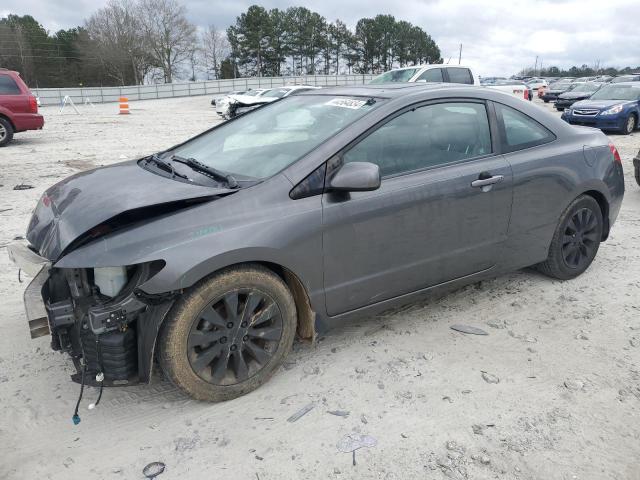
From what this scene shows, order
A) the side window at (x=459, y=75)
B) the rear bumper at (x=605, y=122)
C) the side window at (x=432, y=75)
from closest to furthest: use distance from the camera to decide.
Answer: the side window at (x=432, y=75)
the side window at (x=459, y=75)
the rear bumper at (x=605, y=122)

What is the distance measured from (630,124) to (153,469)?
1748cm

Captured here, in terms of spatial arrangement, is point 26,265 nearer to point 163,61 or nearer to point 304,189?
point 304,189

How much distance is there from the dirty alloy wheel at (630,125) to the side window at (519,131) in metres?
14.1

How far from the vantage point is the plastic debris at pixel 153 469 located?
94.0 inches

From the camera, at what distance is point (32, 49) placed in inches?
2388

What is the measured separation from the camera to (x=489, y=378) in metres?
3.10

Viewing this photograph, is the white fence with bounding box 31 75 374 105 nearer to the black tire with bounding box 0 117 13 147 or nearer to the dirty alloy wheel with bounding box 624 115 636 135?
the dirty alloy wheel with bounding box 624 115 636 135

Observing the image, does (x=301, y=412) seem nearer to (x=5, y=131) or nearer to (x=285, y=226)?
(x=285, y=226)

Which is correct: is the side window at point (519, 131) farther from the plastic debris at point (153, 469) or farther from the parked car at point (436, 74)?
the parked car at point (436, 74)

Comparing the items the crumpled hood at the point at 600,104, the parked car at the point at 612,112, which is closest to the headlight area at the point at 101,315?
the parked car at the point at 612,112

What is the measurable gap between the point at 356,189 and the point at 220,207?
2.38 feet

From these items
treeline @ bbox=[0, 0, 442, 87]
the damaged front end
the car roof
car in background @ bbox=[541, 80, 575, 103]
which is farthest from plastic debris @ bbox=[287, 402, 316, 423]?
A: treeline @ bbox=[0, 0, 442, 87]

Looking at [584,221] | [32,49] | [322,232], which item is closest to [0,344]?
[322,232]

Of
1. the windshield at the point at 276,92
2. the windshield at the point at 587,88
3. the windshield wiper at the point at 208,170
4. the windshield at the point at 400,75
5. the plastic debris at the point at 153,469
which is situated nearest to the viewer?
the plastic debris at the point at 153,469
